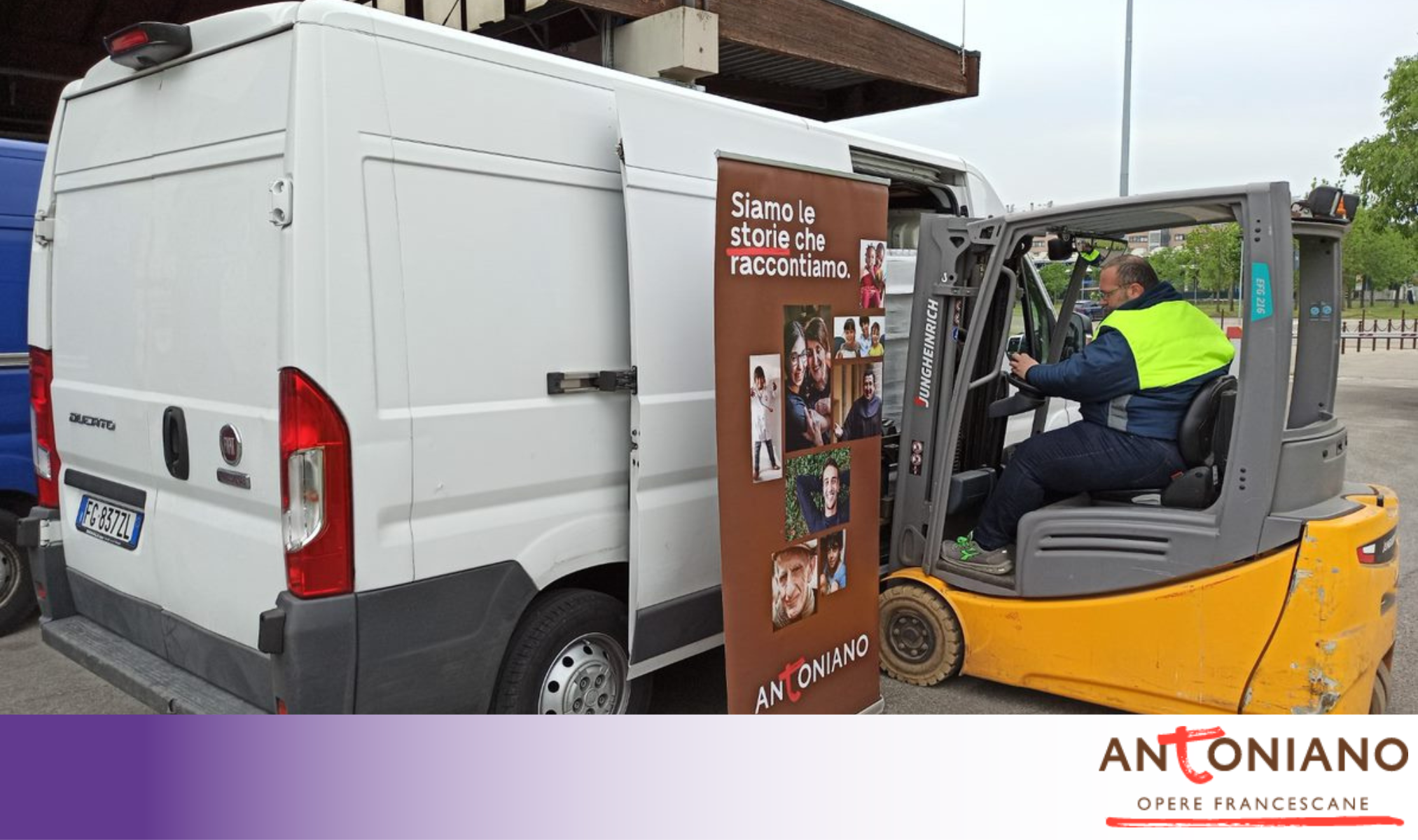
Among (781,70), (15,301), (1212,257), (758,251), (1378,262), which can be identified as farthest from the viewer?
(1378,262)

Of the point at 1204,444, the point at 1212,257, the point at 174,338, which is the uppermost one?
the point at 1212,257

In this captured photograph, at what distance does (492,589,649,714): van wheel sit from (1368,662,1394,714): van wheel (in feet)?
9.66

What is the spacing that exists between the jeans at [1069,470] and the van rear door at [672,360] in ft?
4.76

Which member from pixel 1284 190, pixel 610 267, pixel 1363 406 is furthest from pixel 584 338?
pixel 1363 406

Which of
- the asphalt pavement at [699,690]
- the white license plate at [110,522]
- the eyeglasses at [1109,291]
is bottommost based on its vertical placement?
the asphalt pavement at [699,690]

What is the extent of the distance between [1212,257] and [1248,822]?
30.4 meters

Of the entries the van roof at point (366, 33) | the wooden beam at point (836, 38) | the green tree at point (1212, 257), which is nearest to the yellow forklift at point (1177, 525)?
the van roof at point (366, 33)

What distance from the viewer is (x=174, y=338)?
10.7ft

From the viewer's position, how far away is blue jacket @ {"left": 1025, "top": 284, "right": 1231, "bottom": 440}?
4160 mm

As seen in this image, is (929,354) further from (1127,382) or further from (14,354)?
(14,354)

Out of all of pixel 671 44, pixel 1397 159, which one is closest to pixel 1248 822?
pixel 671 44

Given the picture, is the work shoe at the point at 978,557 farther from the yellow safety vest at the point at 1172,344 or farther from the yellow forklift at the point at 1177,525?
the yellow safety vest at the point at 1172,344

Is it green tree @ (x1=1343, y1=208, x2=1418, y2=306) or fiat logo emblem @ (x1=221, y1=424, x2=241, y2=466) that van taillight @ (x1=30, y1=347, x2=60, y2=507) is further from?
green tree @ (x1=1343, y1=208, x2=1418, y2=306)

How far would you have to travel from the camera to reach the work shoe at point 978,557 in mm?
4523
